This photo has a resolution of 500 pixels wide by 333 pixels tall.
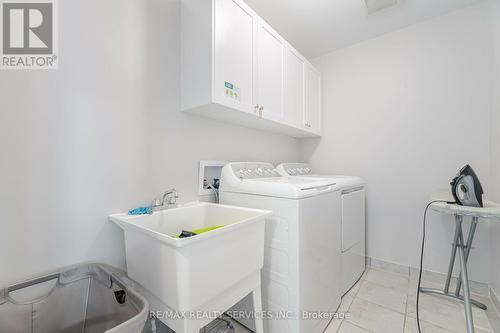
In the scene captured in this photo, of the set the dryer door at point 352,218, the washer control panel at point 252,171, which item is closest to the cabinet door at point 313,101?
the washer control panel at point 252,171

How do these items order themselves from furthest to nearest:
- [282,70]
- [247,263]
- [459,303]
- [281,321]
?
[282,70] < [459,303] < [281,321] < [247,263]

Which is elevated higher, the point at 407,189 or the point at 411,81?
the point at 411,81

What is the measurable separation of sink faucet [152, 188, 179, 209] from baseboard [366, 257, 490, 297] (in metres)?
2.23

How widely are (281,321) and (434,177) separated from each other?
196 centimetres

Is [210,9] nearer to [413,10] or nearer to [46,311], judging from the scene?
[46,311]

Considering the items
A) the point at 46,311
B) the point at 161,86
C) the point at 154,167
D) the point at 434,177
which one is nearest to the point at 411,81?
the point at 434,177

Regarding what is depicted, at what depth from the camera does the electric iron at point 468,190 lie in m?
1.24

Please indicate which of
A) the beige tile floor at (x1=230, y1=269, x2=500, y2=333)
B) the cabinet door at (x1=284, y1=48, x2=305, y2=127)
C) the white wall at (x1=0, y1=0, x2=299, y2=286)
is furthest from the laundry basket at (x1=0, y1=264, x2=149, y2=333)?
the cabinet door at (x1=284, y1=48, x2=305, y2=127)

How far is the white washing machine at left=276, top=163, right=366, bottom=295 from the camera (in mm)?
1659

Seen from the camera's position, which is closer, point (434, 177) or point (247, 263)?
A: point (247, 263)

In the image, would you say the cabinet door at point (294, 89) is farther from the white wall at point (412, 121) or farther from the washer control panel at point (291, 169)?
the white wall at point (412, 121)

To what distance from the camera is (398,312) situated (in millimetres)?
1512

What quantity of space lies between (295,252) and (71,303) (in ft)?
3.64

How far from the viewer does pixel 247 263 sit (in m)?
1.02
